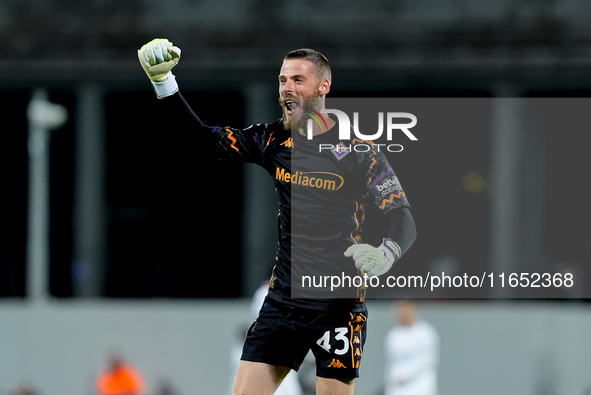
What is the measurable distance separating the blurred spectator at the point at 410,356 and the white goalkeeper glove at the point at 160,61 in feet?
18.5

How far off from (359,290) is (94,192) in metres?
10.2

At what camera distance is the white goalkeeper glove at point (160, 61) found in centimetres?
424

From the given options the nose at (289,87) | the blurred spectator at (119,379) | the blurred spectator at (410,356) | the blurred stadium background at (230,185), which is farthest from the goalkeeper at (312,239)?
the blurred spectator at (119,379)

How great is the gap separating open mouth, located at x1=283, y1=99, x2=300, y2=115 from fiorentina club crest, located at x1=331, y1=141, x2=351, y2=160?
0.28 m

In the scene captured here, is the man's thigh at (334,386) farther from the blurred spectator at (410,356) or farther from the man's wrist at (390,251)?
the blurred spectator at (410,356)

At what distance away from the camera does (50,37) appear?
12.0 metres

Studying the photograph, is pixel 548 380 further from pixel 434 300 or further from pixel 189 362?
pixel 189 362

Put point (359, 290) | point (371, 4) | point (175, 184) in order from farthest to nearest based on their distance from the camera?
1. point (175, 184)
2. point (371, 4)
3. point (359, 290)

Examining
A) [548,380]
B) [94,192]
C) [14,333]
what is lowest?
[548,380]

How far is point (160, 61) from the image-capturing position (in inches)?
168

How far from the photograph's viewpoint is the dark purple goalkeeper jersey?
4152mm

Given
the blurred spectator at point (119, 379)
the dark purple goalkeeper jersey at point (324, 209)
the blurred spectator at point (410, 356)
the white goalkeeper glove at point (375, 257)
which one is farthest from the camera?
the blurred spectator at point (119, 379)

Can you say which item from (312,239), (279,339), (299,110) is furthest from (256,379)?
(299,110)

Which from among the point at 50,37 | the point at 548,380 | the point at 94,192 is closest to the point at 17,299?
the point at 94,192
